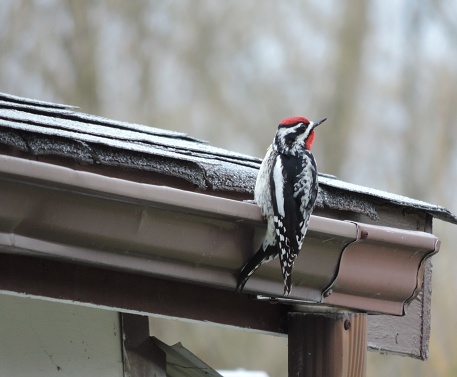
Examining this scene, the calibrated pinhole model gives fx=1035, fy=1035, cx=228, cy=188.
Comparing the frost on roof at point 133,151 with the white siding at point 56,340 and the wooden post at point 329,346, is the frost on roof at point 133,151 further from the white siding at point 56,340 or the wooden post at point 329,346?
the white siding at point 56,340

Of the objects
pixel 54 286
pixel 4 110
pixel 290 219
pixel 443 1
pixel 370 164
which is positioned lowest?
pixel 54 286

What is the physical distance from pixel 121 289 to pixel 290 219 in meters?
A: 0.48

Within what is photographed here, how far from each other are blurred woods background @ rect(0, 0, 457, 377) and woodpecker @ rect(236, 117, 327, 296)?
10.3m

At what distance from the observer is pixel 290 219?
8.92 feet

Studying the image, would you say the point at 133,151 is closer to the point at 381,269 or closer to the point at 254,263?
the point at 254,263

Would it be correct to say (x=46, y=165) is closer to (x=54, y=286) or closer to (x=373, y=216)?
(x=54, y=286)

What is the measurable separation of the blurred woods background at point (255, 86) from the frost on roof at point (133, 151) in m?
10.5

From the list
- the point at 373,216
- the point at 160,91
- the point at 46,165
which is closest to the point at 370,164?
the point at 160,91

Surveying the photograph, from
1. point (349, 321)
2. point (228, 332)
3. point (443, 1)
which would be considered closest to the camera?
point (349, 321)

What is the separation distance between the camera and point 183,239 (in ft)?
7.96

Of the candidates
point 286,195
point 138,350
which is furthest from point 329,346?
point 138,350

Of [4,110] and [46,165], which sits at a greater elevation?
[4,110]

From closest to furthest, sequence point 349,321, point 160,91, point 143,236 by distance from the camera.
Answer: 1. point 143,236
2. point 349,321
3. point 160,91

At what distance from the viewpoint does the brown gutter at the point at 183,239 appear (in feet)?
7.10
